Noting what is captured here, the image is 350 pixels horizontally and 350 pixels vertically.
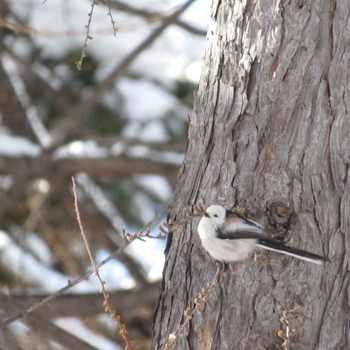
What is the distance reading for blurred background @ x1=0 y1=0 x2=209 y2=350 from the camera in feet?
14.9

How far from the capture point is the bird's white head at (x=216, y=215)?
6.74 ft

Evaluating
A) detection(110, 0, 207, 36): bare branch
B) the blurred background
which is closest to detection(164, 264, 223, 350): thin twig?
the blurred background

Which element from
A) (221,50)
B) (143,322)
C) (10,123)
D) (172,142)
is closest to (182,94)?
(172,142)

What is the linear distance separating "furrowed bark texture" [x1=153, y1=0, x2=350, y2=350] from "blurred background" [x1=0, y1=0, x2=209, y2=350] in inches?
78.2

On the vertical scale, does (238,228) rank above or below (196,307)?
above

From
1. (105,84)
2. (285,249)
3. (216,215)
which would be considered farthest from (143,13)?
(285,249)

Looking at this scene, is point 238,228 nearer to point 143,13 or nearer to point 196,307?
point 196,307

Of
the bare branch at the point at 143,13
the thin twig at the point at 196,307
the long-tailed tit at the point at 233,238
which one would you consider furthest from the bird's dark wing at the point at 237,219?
the bare branch at the point at 143,13

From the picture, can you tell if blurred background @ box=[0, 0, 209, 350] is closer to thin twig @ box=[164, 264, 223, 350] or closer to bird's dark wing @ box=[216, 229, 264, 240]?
thin twig @ box=[164, 264, 223, 350]

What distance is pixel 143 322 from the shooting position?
5488 mm

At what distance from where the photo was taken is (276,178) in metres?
2.17

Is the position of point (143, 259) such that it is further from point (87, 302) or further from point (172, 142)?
point (87, 302)

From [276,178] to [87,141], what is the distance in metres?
2.70

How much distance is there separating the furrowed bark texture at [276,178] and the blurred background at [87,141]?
1.99 meters
